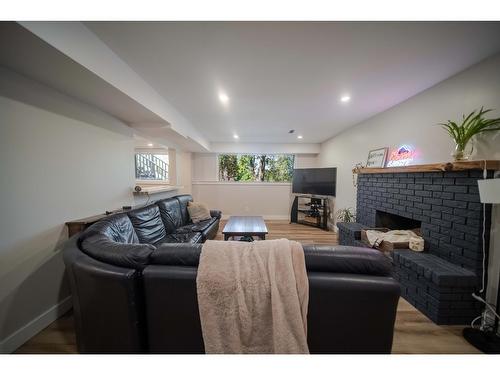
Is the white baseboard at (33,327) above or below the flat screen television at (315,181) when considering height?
below

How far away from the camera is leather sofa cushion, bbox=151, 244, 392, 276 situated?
110 centimetres

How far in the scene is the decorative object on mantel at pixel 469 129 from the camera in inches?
61.5

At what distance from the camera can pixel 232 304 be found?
3.35 feet

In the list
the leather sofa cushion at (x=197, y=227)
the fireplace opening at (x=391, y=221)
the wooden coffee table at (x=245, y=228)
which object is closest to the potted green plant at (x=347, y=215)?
the fireplace opening at (x=391, y=221)

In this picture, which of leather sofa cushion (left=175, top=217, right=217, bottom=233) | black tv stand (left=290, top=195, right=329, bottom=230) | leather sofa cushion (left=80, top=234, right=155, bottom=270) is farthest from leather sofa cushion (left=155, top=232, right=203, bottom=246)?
black tv stand (left=290, top=195, right=329, bottom=230)

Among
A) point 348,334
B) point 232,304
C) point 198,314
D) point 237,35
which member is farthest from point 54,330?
point 237,35

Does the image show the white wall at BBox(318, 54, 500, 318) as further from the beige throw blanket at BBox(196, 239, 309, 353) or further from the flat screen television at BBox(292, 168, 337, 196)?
the beige throw blanket at BBox(196, 239, 309, 353)

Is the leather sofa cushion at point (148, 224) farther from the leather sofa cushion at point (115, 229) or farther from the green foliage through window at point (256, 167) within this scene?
the green foliage through window at point (256, 167)

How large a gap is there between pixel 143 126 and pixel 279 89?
200 centimetres

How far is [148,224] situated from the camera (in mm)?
2547

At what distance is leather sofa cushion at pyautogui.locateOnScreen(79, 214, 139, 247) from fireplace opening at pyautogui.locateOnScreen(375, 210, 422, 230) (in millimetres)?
3440

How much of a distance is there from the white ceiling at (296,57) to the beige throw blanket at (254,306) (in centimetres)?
153

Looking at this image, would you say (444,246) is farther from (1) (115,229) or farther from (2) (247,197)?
(2) (247,197)
